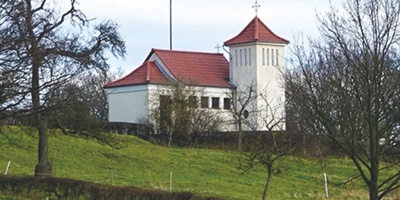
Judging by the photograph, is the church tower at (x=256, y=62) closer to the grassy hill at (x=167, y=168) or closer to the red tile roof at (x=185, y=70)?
the red tile roof at (x=185, y=70)

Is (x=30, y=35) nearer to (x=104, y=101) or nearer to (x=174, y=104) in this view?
(x=174, y=104)

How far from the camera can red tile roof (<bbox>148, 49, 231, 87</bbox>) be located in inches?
2891

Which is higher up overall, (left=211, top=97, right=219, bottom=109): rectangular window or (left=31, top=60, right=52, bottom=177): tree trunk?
(left=211, top=97, right=219, bottom=109): rectangular window

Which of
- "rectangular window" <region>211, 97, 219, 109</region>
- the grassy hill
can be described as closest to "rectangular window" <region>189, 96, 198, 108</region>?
"rectangular window" <region>211, 97, 219, 109</region>

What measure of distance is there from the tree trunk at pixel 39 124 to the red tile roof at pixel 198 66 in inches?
1556

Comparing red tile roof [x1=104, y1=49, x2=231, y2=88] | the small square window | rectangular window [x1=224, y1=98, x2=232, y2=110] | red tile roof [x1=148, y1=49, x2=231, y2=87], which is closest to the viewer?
the small square window

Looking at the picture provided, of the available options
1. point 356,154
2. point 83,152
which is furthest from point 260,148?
point 83,152

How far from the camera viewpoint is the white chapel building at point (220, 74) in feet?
237

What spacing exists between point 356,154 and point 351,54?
77.7 inches

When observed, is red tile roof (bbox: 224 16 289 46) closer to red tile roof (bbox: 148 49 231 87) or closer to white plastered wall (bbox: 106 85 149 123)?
red tile roof (bbox: 148 49 231 87)

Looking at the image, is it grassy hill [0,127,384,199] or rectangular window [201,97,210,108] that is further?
rectangular window [201,97,210,108]

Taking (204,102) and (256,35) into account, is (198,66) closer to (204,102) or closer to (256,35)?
(256,35)

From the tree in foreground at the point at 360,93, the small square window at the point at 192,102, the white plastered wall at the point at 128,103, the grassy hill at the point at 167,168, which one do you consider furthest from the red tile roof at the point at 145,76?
the tree in foreground at the point at 360,93

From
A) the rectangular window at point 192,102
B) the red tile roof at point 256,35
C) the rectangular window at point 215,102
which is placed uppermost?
the red tile roof at point 256,35
